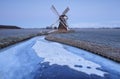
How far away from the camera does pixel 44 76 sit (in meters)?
16.1

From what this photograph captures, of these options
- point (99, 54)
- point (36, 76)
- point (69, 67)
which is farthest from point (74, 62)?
point (36, 76)

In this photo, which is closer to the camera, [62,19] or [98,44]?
[98,44]

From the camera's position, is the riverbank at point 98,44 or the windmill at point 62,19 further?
the windmill at point 62,19

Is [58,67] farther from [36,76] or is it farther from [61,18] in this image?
[61,18]

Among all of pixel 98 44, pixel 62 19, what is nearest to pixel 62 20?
pixel 62 19

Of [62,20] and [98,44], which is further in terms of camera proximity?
[62,20]

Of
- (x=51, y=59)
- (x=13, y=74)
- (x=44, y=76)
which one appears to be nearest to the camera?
(x=44, y=76)

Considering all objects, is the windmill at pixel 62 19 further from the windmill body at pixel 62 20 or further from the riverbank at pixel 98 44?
the riverbank at pixel 98 44

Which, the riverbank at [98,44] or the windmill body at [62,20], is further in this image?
the windmill body at [62,20]

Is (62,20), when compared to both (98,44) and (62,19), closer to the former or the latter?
(62,19)

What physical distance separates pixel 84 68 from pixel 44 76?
4.22 meters

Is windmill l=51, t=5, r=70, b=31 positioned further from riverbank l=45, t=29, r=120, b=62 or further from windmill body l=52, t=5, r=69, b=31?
riverbank l=45, t=29, r=120, b=62

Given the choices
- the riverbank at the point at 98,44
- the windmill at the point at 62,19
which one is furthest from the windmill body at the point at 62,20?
the riverbank at the point at 98,44

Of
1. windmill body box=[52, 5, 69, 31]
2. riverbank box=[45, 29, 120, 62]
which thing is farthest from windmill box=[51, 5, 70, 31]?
riverbank box=[45, 29, 120, 62]
